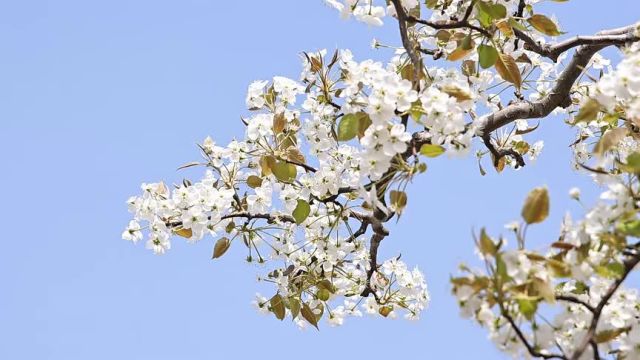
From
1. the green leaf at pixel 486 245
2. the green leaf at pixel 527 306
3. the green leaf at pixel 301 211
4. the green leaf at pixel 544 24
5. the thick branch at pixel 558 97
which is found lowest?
the green leaf at pixel 527 306

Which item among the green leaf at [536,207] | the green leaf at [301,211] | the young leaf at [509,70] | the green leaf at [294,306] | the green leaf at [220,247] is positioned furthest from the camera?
the green leaf at [294,306]

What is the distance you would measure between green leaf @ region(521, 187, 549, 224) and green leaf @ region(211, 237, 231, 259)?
190cm

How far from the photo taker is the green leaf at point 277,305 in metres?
4.35

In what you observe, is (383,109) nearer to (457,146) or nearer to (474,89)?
(457,146)

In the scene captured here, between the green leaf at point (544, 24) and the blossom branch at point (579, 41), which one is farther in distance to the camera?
the blossom branch at point (579, 41)

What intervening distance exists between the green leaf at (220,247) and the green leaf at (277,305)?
0.35m

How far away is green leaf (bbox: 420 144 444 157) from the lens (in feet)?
10.3

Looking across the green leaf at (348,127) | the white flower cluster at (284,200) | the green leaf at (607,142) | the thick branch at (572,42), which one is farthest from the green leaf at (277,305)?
the green leaf at (607,142)

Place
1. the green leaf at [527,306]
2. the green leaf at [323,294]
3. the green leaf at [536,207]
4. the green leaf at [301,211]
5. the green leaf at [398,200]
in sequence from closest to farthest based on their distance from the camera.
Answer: the green leaf at [527,306], the green leaf at [536,207], the green leaf at [398,200], the green leaf at [301,211], the green leaf at [323,294]

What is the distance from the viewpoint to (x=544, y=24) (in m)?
3.78

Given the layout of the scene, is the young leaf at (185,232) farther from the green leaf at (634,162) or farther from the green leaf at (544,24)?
the green leaf at (634,162)

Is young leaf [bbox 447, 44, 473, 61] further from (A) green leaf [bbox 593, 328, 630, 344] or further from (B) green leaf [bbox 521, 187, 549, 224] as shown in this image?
(A) green leaf [bbox 593, 328, 630, 344]

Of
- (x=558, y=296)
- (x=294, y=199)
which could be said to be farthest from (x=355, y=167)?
(x=558, y=296)

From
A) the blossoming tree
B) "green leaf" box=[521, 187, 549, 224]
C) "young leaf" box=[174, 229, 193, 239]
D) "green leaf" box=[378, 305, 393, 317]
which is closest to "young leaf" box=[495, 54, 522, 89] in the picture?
the blossoming tree
